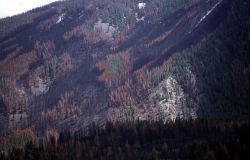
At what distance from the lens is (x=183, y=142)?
17600 centimetres

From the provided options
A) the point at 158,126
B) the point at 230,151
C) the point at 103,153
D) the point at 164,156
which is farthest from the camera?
the point at 158,126

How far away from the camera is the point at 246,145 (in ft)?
495

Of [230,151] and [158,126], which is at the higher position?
[158,126]

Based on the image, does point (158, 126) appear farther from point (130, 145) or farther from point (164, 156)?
point (164, 156)

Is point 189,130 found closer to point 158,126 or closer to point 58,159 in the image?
point 158,126

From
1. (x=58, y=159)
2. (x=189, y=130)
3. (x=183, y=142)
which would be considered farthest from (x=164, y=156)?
(x=58, y=159)

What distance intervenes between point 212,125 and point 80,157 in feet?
203

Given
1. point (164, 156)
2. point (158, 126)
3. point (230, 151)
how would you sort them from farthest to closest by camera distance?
point (158, 126), point (164, 156), point (230, 151)

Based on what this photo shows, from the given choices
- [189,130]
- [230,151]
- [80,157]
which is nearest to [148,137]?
[189,130]

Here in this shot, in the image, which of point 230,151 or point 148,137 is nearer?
point 230,151

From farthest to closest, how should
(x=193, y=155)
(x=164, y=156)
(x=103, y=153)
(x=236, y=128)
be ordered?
(x=103, y=153)
(x=236, y=128)
(x=164, y=156)
(x=193, y=155)

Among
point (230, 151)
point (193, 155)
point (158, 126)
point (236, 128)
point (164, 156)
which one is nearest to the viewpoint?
point (193, 155)

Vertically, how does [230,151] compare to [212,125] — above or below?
below

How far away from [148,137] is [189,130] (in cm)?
2111
